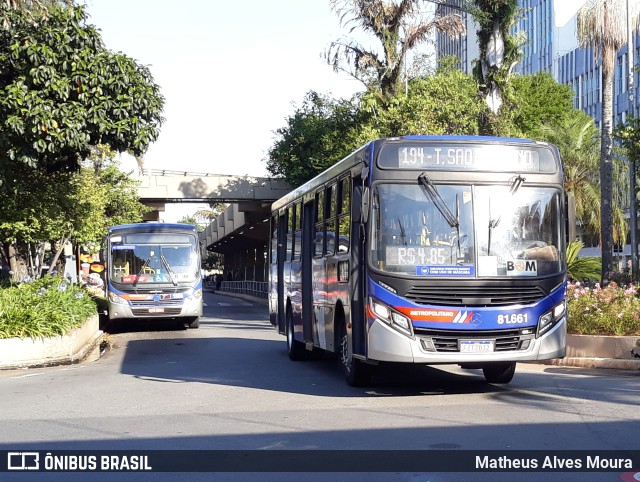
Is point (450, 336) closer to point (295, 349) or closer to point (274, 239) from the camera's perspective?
point (295, 349)

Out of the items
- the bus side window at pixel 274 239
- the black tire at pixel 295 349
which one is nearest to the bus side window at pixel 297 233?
the black tire at pixel 295 349

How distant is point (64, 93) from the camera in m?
19.3

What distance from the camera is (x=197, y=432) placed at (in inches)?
385

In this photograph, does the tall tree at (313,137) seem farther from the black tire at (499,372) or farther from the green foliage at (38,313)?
the black tire at (499,372)

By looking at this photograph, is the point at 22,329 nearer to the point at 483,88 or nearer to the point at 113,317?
the point at 113,317

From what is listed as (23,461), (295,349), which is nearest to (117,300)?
(295,349)

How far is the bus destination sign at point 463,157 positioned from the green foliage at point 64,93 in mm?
9154

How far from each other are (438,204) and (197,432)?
422 cm

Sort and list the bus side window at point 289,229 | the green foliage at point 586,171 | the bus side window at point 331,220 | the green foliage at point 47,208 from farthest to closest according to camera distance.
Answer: the green foliage at point 586,171 < the green foliage at point 47,208 < the bus side window at point 289,229 < the bus side window at point 331,220

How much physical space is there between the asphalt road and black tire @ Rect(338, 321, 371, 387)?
0.52ft

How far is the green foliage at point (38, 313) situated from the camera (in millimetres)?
18797

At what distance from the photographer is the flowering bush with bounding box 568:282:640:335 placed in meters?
16.2

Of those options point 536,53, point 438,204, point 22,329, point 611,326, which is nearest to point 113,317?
point 22,329

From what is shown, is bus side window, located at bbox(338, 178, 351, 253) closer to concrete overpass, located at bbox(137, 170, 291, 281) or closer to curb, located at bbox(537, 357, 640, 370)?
curb, located at bbox(537, 357, 640, 370)
